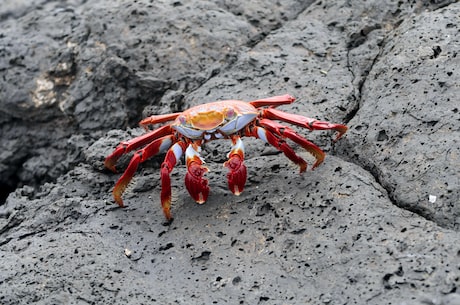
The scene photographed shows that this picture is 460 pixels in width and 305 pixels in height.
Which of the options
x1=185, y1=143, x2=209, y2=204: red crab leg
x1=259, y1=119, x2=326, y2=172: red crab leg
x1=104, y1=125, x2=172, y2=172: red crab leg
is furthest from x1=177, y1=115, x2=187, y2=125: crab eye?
x1=259, y1=119, x2=326, y2=172: red crab leg

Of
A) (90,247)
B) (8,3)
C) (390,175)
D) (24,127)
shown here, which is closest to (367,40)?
(390,175)

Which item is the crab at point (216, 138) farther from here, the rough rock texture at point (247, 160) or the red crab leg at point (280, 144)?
the rough rock texture at point (247, 160)

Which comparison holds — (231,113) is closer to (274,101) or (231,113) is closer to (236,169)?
(236,169)

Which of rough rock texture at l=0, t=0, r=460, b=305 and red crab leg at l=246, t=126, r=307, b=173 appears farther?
red crab leg at l=246, t=126, r=307, b=173

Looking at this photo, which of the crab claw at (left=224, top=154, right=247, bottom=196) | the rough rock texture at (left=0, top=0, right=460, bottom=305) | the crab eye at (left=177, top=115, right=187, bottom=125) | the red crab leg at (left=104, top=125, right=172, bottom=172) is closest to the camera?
the rough rock texture at (left=0, top=0, right=460, bottom=305)

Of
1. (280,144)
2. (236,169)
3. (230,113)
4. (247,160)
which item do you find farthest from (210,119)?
(247,160)

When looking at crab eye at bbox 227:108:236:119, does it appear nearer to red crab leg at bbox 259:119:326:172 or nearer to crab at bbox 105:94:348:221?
crab at bbox 105:94:348:221

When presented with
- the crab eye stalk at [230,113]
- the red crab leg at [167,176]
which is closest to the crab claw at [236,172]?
the crab eye stalk at [230,113]

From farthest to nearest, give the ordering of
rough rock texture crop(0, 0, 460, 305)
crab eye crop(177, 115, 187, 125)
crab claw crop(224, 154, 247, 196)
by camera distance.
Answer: crab eye crop(177, 115, 187, 125) < crab claw crop(224, 154, 247, 196) < rough rock texture crop(0, 0, 460, 305)
